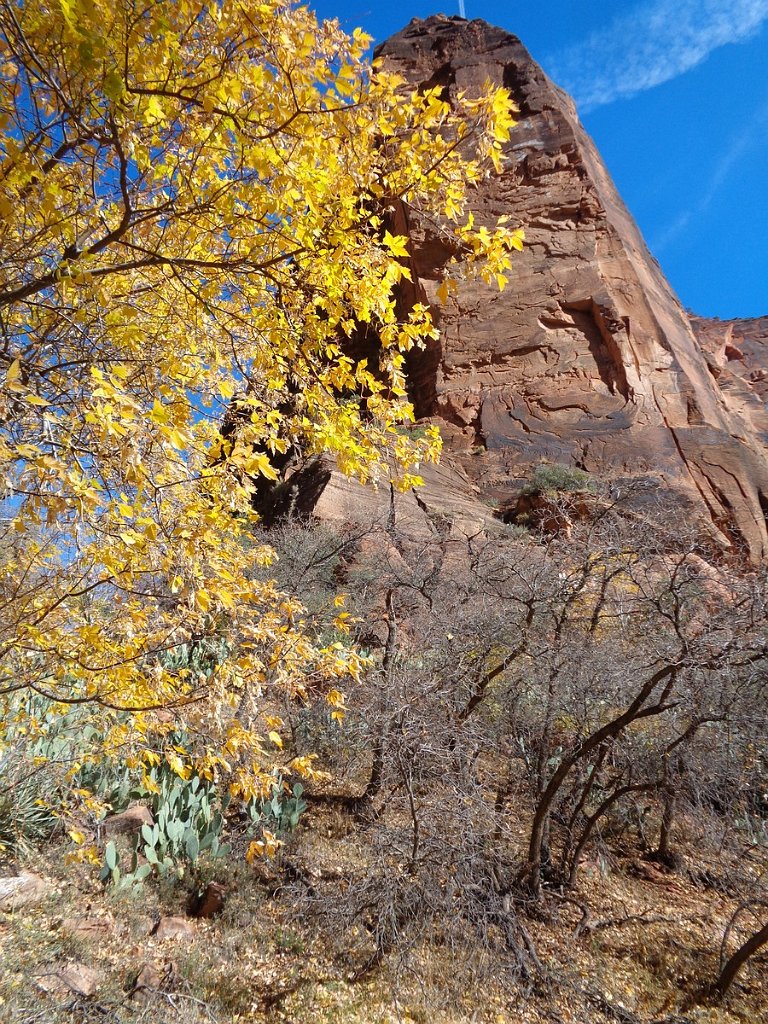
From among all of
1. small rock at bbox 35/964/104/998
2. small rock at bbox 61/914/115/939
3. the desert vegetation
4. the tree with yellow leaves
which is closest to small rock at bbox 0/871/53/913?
the desert vegetation

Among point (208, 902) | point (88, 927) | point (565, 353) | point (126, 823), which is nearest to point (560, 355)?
point (565, 353)

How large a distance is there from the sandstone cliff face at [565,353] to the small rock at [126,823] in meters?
15.5

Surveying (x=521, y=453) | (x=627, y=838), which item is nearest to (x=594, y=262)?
(x=521, y=453)

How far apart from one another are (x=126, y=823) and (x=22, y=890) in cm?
99

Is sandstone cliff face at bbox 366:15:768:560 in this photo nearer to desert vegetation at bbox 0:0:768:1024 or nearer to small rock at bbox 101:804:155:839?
desert vegetation at bbox 0:0:768:1024

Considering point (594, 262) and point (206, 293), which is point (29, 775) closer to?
point (206, 293)

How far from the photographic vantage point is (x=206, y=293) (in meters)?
3.01

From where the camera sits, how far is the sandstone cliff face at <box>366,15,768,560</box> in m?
19.8

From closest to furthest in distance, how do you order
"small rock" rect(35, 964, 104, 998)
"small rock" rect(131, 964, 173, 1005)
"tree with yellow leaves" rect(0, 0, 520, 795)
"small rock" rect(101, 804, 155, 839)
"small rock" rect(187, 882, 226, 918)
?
"tree with yellow leaves" rect(0, 0, 520, 795), "small rock" rect(35, 964, 104, 998), "small rock" rect(131, 964, 173, 1005), "small rock" rect(187, 882, 226, 918), "small rock" rect(101, 804, 155, 839)

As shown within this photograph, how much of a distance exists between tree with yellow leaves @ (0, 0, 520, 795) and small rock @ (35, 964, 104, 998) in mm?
1615

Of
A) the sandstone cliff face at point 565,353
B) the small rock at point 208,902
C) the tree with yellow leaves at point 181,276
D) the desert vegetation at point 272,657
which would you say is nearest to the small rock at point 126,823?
the desert vegetation at point 272,657

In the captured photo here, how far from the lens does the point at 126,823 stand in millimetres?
5512

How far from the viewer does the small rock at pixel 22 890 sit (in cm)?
443

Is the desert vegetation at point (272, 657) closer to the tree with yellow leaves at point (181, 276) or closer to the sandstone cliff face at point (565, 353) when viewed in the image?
the tree with yellow leaves at point (181, 276)
